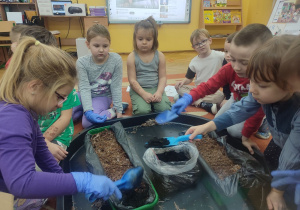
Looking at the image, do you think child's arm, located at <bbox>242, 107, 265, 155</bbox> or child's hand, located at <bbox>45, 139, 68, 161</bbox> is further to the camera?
child's arm, located at <bbox>242, 107, 265, 155</bbox>

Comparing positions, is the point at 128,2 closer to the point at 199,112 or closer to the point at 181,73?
the point at 181,73

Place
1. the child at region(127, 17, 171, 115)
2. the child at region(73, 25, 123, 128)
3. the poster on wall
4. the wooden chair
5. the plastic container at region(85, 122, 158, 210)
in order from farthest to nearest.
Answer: the wooden chair
the poster on wall
the child at region(127, 17, 171, 115)
the child at region(73, 25, 123, 128)
the plastic container at region(85, 122, 158, 210)

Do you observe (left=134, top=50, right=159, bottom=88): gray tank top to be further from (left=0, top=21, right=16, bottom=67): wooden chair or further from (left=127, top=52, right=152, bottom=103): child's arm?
(left=0, top=21, right=16, bottom=67): wooden chair

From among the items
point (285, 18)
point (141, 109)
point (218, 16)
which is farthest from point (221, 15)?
point (141, 109)

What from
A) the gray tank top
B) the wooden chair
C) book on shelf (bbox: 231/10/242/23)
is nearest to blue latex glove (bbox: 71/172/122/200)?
the gray tank top

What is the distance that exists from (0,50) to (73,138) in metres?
3.14

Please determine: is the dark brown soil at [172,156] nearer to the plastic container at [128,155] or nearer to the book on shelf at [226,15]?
the plastic container at [128,155]

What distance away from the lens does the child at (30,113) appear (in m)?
0.50

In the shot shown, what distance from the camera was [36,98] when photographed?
23.0 inches

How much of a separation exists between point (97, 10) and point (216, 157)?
10.5ft

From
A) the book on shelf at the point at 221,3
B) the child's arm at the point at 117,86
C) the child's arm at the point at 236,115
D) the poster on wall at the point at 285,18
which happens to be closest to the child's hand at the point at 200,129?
the child's arm at the point at 236,115

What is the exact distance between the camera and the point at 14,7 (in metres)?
3.35

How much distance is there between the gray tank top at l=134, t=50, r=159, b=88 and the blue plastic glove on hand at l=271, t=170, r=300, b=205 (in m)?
1.23

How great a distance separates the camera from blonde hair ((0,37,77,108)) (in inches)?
22.0
